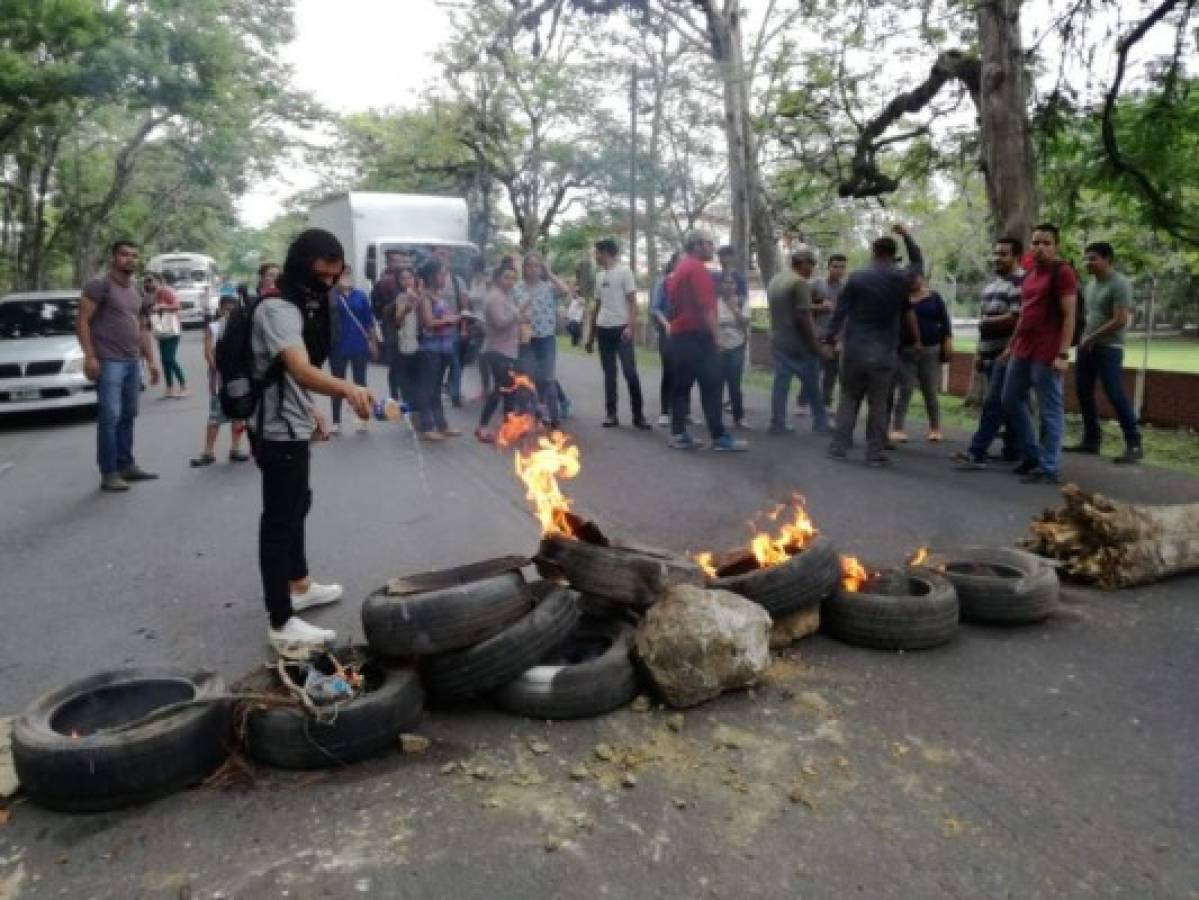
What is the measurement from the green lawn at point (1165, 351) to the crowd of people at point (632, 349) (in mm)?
9721

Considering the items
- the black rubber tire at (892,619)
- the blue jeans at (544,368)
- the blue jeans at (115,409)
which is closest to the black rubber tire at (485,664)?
the black rubber tire at (892,619)

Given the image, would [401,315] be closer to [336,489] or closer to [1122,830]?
[336,489]

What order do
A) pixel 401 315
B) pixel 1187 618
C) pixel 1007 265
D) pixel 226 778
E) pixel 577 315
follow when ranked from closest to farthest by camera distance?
pixel 226 778
pixel 1187 618
pixel 1007 265
pixel 401 315
pixel 577 315

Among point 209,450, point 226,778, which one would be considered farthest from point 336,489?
point 226,778

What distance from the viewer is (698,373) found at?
345 inches

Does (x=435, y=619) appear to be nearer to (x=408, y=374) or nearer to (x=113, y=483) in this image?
(x=113, y=483)

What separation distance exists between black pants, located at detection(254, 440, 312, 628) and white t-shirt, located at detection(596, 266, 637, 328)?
622cm

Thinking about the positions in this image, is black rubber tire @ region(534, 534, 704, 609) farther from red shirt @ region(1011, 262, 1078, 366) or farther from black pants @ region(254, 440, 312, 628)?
red shirt @ region(1011, 262, 1078, 366)

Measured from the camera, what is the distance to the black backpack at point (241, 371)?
3.97 metres

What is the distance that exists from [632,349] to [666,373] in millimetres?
510

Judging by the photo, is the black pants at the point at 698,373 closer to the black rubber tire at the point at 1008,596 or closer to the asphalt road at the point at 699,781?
the asphalt road at the point at 699,781

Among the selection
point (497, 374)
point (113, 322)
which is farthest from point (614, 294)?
point (113, 322)

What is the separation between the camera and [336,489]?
7.64 m

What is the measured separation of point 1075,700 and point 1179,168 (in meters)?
9.01
